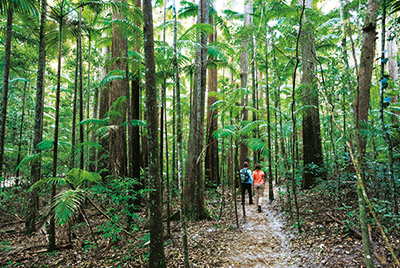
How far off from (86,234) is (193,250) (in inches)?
131

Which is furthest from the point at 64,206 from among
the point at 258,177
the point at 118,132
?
the point at 258,177

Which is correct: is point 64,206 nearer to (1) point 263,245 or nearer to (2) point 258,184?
(1) point 263,245

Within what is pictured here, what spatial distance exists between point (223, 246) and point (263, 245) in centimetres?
101

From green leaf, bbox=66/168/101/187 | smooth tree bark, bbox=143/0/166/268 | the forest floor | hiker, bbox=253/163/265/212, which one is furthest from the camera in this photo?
hiker, bbox=253/163/265/212

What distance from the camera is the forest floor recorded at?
4.20 m

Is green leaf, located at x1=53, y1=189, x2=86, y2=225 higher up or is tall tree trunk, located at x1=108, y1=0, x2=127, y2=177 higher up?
tall tree trunk, located at x1=108, y1=0, x2=127, y2=177

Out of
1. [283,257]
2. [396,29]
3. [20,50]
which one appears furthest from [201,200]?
[20,50]

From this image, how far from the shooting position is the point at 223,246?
5207 mm

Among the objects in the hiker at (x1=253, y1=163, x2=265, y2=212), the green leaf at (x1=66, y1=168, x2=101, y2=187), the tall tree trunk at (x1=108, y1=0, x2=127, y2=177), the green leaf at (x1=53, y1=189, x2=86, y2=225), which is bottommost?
the hiker at (x1=253, y1=163, x2=265, y2=212)

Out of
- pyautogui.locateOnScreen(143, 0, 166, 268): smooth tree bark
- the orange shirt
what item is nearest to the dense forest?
pyautogui.locateOnScreen(143, 0, 166, 268): smooth tree bark

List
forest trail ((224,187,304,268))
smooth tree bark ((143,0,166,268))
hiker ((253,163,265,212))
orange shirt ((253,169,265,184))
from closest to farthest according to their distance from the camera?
1. smooth tree bark ((143,0,166,268))
2. forest trail ((224,187,304,268))
3. hiker ((253,163,265,212))
4. orange shirt ((253,169,265,184))

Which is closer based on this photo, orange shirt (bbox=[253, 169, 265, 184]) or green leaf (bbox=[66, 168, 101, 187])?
green leaf (bbox=[66, 168, 101, 187])

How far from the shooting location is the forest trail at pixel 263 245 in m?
4.48

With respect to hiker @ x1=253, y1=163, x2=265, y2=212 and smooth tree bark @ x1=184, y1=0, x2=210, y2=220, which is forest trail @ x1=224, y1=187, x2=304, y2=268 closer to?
hiker @ x1=253, y1=163, x2=265, y2=212
